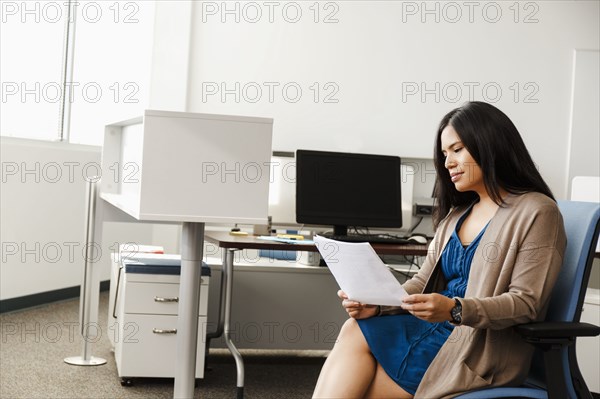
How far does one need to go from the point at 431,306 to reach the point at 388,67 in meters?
3.48

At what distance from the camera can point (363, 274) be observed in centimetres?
183

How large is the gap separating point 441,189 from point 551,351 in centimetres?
61

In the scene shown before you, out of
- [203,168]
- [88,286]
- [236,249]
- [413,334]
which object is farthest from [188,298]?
[88,286]

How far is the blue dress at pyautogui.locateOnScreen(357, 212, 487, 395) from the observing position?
1.90 meters

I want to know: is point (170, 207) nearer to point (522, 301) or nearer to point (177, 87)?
point (522, 301)

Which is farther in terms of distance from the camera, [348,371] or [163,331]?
[163,331]

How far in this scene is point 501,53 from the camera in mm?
5156

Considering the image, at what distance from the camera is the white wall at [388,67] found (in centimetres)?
499

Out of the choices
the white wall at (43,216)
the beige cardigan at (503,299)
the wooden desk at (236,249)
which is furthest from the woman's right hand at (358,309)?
the white wall at (43,216)

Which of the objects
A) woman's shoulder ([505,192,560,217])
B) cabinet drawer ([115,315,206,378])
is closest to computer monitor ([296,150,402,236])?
cabinet drawer ([115,315,206,378])

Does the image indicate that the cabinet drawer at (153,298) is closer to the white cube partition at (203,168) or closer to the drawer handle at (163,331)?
the drawer handle at (163,331)

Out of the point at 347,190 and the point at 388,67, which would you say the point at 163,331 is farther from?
the point at 388,67

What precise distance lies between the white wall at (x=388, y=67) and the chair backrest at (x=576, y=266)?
10.3 ft

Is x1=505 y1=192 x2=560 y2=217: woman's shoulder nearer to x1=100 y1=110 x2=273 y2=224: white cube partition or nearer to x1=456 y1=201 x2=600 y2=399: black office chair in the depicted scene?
x1=456 y1=201 x2=600 y2=399: black office chair
